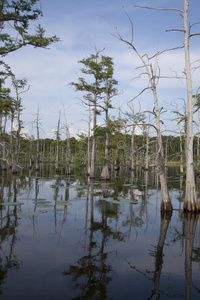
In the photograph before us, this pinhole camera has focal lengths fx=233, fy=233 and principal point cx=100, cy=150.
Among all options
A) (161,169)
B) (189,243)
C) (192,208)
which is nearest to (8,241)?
(189,243)

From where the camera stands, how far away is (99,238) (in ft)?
20.9

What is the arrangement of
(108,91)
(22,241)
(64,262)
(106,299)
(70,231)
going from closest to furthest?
(106,299) → (64,262) → (22,241) → (70,231) → (108,91)

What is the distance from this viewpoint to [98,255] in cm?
524

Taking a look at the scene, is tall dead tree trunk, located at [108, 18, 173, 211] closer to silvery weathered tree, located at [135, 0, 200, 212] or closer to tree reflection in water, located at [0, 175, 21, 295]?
silvery weathered tree, located at [135, 0, 200, 212]

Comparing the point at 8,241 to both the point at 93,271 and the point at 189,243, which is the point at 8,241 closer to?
the point at 93,271

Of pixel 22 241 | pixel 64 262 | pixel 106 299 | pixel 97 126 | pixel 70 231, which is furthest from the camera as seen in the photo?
pixel 97 126

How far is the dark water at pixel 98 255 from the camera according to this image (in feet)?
12.8

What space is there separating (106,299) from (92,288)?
38 cm

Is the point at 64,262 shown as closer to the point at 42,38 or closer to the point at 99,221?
the point at 99,221

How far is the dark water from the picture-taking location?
3916mm

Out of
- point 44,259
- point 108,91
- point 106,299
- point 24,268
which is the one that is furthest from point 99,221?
point 108,91

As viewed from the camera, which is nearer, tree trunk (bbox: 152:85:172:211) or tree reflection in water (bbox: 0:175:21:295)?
tree reflection in water (bbox: 0:175:21:295)

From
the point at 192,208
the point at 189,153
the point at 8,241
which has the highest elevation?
the point at 189,153

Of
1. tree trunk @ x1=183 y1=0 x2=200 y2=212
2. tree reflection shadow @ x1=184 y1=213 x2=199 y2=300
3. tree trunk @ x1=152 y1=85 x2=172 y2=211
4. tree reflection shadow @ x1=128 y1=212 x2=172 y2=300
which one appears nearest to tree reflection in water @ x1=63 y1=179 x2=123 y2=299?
tree reflection shadow @ x1=128 y1=212 x2=172 y2=300
